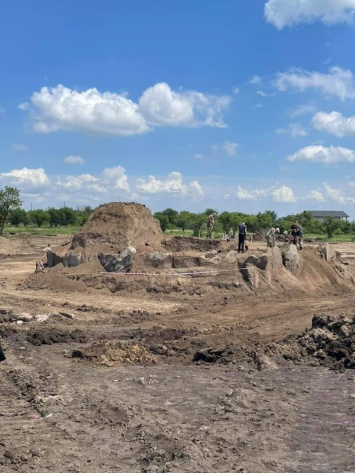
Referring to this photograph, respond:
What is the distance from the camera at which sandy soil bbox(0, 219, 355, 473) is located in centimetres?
602

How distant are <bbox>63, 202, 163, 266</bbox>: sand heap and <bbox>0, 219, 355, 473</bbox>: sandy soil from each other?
456 cm

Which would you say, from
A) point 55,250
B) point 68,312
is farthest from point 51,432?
point 55,250

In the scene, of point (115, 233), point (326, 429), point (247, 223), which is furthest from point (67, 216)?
point (326, 429)

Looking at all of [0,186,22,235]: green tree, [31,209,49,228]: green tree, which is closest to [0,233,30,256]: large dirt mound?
[0,186,22,235]: green tree

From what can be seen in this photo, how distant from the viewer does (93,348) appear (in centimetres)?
1106

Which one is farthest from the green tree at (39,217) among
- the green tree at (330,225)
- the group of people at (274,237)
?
the group of people at (274,237)

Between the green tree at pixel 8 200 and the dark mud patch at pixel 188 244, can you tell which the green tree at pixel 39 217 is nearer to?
the green tree at pixel 8 200

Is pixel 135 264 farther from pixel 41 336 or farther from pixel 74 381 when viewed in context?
pixel 74 381

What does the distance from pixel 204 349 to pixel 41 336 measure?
13.4 feet

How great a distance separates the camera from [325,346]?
1101cm

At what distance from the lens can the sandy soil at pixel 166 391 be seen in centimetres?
602

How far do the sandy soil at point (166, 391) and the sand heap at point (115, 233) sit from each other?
4558mm

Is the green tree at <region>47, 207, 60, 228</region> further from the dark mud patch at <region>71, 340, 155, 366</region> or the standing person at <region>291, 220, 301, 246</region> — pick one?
the dark mud patch at <region>71, 340, 155, 366</region>

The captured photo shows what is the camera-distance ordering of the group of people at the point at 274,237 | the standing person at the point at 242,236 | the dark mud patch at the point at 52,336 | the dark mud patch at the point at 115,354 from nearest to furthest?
1. the dark mud patch at the point at 115,354
2. the dark mud patch at the point at 52,336
3. the standing person at the point at 242,236
4. the group of people at the point at 274,237
